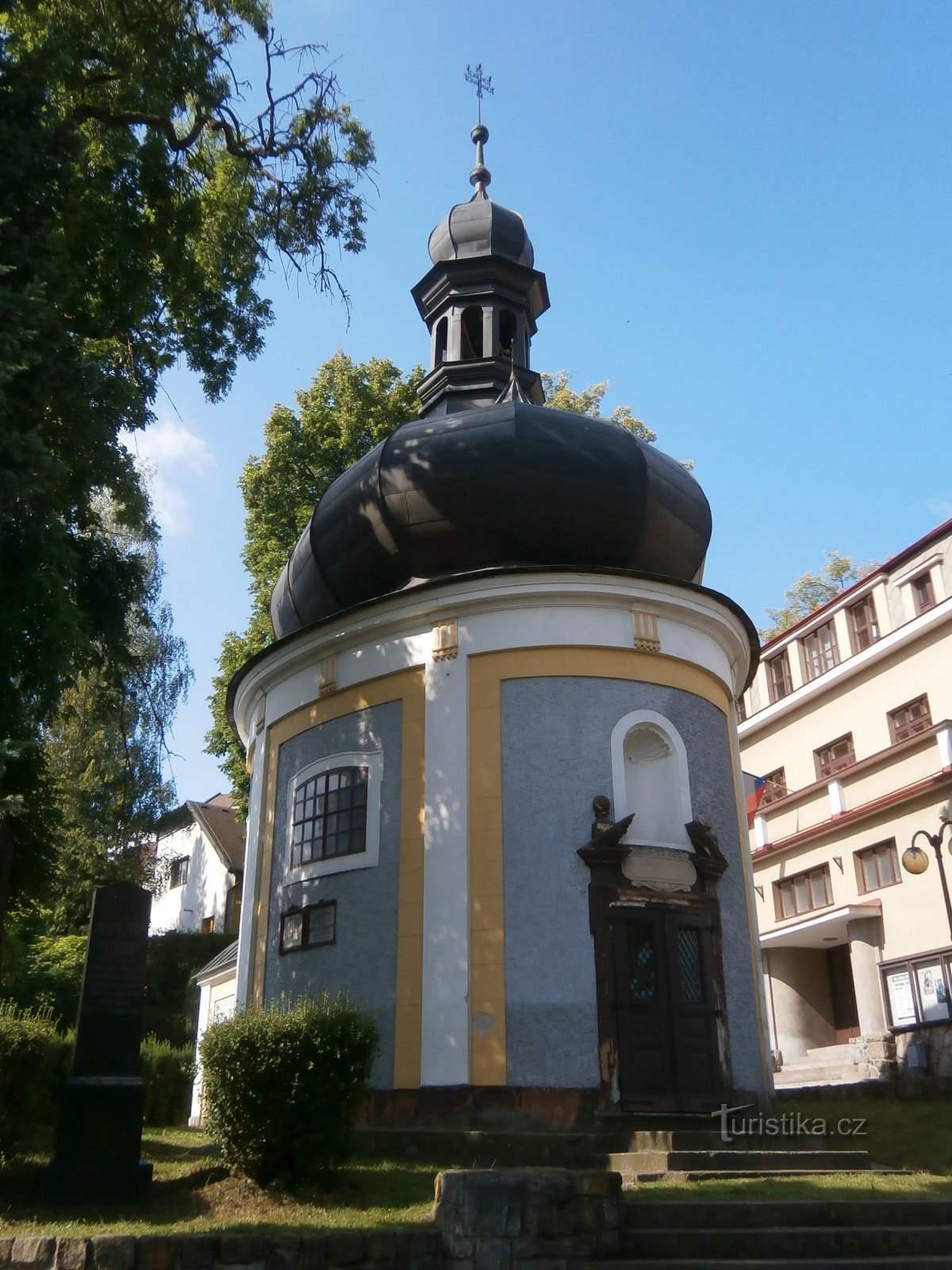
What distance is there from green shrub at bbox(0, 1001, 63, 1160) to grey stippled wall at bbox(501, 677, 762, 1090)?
4.32m

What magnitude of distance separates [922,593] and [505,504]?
41.2ft

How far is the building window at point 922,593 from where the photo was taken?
75.5 ft

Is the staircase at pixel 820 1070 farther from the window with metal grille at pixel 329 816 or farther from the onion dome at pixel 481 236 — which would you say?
the onion dome at pixel 481 236

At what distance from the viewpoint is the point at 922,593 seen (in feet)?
76.6

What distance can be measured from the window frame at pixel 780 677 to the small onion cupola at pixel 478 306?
10.7 m

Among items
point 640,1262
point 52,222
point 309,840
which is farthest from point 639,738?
point 52,222

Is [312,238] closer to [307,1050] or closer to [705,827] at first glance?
[705,827]

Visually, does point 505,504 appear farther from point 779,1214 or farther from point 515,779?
point 779,1214

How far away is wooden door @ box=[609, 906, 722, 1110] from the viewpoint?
11711 mm

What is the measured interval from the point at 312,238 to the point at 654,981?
363 inches

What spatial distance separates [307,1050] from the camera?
29.4 feet

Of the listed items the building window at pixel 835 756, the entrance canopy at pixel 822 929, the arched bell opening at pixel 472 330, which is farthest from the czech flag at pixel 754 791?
the arched bell opening at pixel 472 330

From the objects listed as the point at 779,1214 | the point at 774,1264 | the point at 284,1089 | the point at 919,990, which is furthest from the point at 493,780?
the point at 919,990

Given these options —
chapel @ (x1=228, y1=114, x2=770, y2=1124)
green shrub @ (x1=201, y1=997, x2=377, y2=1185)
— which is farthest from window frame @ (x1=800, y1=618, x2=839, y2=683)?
green shrub @ (x1=201, y1=997, x2=377, y2=1185)
